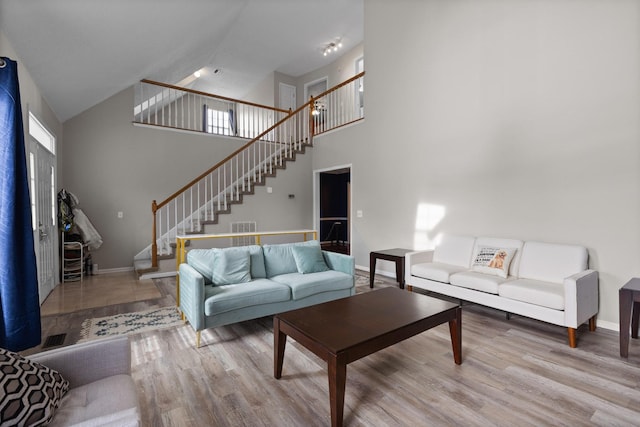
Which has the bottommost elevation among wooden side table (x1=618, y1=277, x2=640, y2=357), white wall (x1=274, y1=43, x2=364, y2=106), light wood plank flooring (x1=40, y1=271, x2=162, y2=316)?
light wood plank flooring (x1=40, y1=271, x2=162, y2=316)

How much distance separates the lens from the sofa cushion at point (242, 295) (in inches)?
109

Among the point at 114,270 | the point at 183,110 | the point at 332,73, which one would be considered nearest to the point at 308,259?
the point at 114,270

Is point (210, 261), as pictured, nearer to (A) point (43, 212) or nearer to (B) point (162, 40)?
(A) point (43, 212)

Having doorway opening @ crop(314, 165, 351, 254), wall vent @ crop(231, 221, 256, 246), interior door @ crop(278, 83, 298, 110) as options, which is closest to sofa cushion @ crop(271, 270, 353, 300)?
wall vent @ crop(231, 221, 256, 246)

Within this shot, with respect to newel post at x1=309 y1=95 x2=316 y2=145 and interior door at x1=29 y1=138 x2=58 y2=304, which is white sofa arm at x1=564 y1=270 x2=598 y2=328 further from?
newel post at x1=309 y1=95 x2=316 y2=145

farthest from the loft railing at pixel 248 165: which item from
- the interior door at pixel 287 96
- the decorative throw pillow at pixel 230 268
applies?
the decorative throw pillow at pixel 230 268

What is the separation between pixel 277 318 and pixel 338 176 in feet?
23.3

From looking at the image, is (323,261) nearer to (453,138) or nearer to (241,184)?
→ (453,138)

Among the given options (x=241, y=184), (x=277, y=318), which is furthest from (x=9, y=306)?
(x=241, y=184)

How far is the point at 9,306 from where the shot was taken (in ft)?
7.36

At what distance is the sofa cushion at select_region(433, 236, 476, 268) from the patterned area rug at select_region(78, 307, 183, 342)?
132 inches

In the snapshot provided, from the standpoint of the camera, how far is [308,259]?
3686 mm

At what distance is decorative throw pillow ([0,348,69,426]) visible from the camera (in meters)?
1.07

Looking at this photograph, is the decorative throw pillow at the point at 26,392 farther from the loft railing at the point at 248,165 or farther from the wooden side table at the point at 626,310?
the loft railing at the point at 248,165
